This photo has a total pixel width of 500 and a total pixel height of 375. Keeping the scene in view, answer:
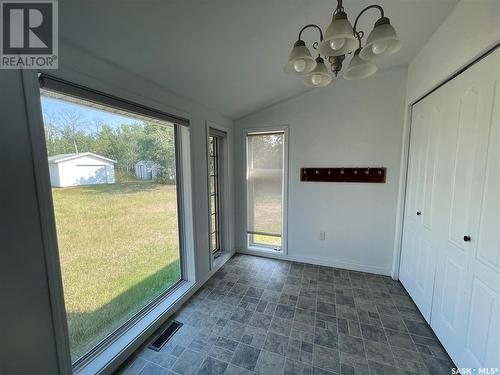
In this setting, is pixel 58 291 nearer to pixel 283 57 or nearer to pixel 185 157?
pixel 185 157

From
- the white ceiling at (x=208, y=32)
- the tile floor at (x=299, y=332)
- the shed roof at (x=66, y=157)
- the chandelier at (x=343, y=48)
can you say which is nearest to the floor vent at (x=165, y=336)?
the tile floor at (x=299, y=332)

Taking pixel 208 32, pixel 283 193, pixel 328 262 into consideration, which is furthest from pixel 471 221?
pixel 208 32

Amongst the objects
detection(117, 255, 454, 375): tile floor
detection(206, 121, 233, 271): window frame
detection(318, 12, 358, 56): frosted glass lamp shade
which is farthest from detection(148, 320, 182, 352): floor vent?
detection(318, 12, 358, 56): frosted glass lamp shade

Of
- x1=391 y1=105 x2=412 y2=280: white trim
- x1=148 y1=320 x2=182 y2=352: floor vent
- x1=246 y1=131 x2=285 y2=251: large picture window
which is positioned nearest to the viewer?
x1=148 y1=320 x2=182 y2=352: floor vent

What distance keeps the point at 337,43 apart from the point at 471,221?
142cm

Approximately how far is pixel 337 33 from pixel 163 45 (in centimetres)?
107

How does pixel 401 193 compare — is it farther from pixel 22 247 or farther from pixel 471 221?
pixel 22 247

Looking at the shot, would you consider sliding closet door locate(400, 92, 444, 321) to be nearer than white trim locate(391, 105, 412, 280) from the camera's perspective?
Yes

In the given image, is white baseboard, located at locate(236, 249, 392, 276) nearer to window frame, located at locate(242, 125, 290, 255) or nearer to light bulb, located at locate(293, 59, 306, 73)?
window frame, located at locate(242, 125, 290, 255)

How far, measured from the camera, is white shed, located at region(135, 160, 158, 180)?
1.65m

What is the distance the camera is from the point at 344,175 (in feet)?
8.50

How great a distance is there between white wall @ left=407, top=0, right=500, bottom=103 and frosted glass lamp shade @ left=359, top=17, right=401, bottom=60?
0.69 m

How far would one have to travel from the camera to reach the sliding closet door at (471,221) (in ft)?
3.64

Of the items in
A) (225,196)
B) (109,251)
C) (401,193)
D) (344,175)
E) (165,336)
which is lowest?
(165,336)
